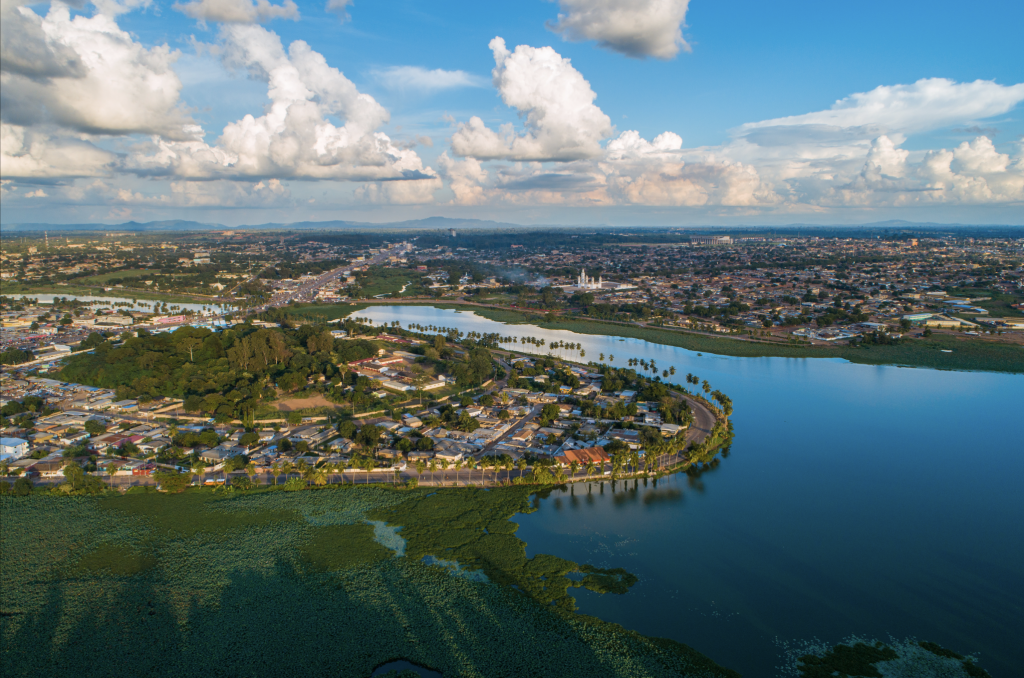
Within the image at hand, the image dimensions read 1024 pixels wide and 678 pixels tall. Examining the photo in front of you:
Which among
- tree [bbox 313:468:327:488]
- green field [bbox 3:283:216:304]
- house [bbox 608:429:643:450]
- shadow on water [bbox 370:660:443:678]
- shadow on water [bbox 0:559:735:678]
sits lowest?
shadow on water [bbox 370:660:443:678]

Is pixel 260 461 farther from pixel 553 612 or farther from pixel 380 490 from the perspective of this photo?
pixel 553 612

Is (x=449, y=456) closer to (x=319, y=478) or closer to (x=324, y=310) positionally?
(x=319, y=478)

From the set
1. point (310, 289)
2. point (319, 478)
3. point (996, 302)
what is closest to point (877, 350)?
point (996, 302)

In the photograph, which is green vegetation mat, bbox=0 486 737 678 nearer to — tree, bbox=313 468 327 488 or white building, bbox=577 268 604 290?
tree, bbox=313 468 327 488

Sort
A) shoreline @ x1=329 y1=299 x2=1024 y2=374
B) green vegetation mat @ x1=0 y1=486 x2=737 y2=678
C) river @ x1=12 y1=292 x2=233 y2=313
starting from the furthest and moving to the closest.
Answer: river @ x1=12 y1=292 x2=233 y2=313 < shoreline @ x1=329 y1=299 x2=1024 y2=374 < green vegetation mat @ x1=0 y1=486 x2=737 y2=678

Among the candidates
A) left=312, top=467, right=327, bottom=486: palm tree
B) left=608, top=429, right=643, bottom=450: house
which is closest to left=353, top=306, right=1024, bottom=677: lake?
left=608, top=429, right=643, bottom=450: house

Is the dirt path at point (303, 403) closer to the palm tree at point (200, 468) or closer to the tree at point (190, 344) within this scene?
the palm tree at point (200, 468)

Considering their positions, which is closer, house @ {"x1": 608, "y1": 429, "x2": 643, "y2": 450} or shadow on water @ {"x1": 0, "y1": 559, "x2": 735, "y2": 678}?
shadow on water @ {"x1": 0, "y1": 559, "x2": 735, "y2": 678}
